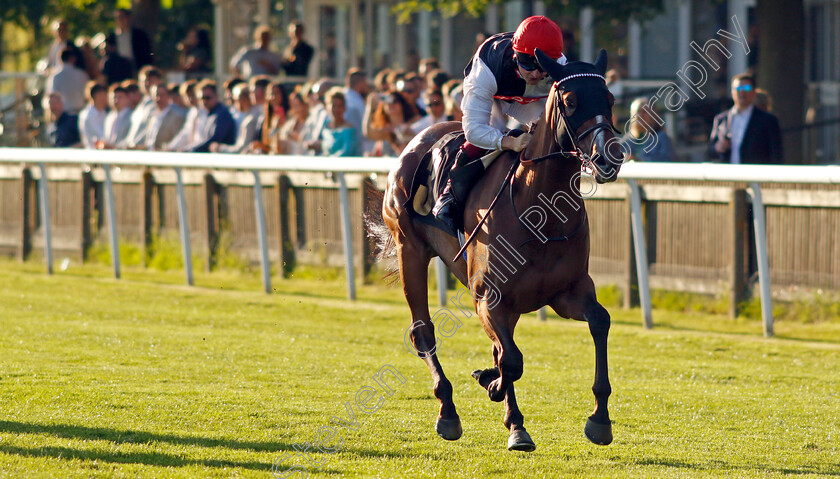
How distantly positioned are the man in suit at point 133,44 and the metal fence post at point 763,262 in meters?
11.5

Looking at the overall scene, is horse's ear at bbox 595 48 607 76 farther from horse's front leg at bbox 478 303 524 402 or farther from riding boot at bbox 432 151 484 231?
horse's front leg at bbox 478 303 524 402

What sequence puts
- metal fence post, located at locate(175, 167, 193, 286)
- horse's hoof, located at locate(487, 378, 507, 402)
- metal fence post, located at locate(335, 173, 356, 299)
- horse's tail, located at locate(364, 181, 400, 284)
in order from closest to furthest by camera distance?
horse's hoof, located at locate(487, 378, 507, 402) < horse's tail, located at locate(364, 181, 400, 284) < metal fence post, located at locate(335, 173, 356, 299) < metal fence post, located at locate(175, 167, 193, 286)

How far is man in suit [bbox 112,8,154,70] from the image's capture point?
18219 mm

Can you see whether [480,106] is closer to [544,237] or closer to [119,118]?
[544,237]

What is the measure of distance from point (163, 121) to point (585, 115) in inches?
382

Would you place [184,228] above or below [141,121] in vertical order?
below

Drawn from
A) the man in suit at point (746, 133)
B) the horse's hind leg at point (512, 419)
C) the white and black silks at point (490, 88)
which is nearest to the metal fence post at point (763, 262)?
the man in suit at point (746, 133)

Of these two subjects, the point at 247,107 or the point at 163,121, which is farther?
the point at 163,121

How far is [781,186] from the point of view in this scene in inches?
361

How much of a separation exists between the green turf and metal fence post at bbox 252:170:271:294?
0.50 m

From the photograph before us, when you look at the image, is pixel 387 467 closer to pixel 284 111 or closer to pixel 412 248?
pixel 412 248

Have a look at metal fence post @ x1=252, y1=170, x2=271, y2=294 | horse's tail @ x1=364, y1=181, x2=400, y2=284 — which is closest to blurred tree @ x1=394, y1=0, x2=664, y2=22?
metal fence post @ x1=252, y1=170, x2=271, y2=294

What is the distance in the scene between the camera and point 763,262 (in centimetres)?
869

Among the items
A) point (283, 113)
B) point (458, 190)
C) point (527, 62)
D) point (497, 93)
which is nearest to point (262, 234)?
point (283, 113)
